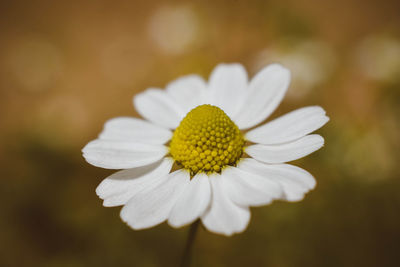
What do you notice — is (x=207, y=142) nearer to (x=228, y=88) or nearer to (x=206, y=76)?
(x=228, y=88)

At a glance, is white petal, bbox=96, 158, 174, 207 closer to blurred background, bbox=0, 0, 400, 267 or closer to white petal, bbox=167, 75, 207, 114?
white petal, bbox=167, 75, 207, 114

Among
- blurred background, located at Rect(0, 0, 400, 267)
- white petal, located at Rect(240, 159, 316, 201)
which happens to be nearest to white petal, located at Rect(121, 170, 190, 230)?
white petal, located at Rect(240, 159, 316, 201)

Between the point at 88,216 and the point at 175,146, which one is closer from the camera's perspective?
the point at 175,146

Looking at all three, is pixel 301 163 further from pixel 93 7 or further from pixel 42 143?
pixel 93 7

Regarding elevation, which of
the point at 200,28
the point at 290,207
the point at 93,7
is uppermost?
the point at 93,7

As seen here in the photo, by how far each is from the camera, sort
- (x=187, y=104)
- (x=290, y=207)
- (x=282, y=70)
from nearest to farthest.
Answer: (x=282, y=70), (x=187, y=104), (x=290, y=207)

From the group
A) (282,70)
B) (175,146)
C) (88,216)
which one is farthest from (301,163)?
(88,216)

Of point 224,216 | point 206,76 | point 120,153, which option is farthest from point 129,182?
point 206,76

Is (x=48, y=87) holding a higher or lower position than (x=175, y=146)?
higher
